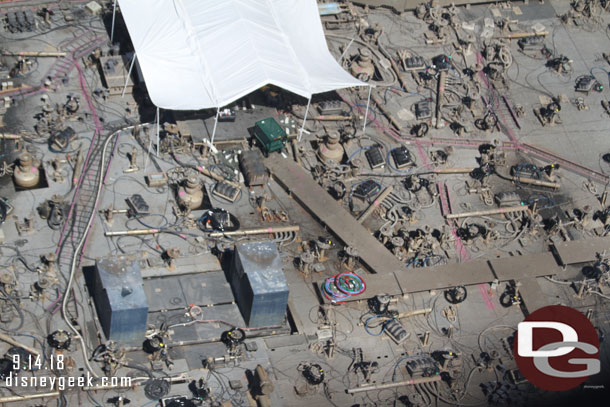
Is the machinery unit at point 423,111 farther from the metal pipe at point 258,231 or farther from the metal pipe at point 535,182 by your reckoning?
the metal pipe at point 258,231

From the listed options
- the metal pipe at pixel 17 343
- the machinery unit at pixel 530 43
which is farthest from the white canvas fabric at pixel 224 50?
the metal pipe at pixel 17 343

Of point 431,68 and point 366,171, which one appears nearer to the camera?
point 366,171

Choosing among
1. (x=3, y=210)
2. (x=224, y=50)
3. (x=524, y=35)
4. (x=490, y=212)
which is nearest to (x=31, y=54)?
(x=224, y=50)

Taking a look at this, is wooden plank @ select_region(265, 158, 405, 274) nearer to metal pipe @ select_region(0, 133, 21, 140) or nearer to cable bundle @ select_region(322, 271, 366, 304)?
cable bundle @ select_region(322, 271, 366, 304)

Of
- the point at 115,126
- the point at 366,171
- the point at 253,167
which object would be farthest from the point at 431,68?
the point at 115,126

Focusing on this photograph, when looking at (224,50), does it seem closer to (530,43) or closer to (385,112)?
(385,112)

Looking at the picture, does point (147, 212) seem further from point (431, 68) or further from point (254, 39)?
point (431, 68)
